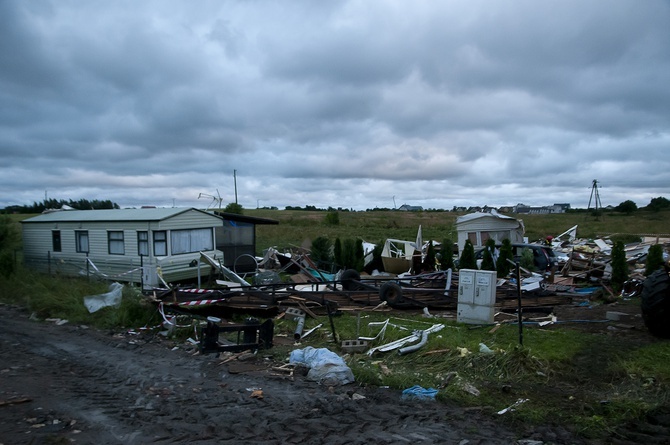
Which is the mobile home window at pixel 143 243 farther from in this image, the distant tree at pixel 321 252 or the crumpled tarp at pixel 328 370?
the crumpled tarp at pixel 328 370

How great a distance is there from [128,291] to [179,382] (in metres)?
5.88

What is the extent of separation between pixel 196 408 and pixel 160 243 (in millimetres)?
12649

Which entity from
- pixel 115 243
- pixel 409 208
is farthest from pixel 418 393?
pixel 409 208

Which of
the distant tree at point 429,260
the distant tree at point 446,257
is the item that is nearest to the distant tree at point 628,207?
the distant tree at point 429,260

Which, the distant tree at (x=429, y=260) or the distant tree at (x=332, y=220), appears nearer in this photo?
the distant tree at (x=429, y=260)

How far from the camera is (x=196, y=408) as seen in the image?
6059 mm

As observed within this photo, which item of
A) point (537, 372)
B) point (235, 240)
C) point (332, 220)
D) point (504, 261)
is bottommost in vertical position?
point (537, 372)

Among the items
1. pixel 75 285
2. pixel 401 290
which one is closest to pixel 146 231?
pixel 75 285

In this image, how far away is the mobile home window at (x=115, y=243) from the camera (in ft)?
60.3

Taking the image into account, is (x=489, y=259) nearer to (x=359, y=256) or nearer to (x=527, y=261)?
(x=527, y=261)

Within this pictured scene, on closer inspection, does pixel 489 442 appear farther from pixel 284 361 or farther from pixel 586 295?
pixel 586 295

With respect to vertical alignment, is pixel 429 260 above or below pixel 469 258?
below

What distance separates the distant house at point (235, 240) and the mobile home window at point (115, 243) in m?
4.17

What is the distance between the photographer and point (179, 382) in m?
7.22
